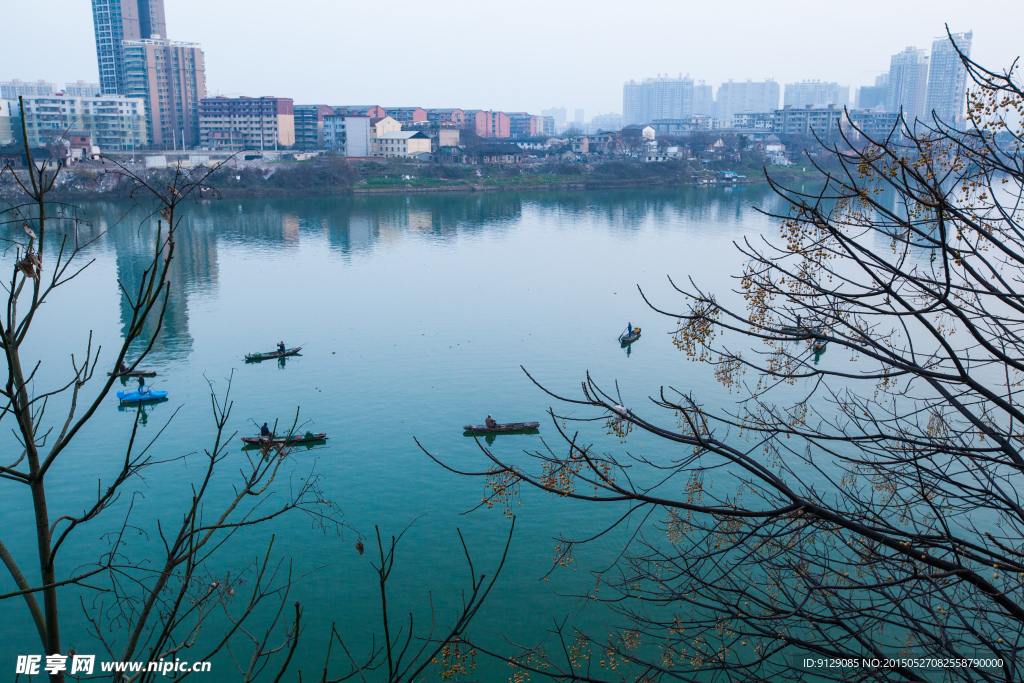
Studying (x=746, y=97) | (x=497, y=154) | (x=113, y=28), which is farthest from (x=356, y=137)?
(x=746, y=97)

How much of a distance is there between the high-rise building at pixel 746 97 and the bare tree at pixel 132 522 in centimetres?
17048

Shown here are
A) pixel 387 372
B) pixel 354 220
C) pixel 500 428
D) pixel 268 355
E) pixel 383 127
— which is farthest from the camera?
pixel 383 127

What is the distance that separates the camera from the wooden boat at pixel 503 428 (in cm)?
1138

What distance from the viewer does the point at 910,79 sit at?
9400cm

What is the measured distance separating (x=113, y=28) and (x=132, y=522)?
78.7 m

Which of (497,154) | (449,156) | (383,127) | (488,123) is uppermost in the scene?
(488,123)

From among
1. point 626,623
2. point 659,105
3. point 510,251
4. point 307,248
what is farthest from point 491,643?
point 659,105

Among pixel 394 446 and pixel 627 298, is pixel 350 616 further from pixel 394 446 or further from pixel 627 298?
pixel 627 298

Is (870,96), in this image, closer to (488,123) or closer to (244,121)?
(488,123)

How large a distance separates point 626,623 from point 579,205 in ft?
123

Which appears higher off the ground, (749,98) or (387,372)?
(749,98)

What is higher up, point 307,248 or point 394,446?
point 307,248

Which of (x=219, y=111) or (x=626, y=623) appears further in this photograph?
(x=219, y=111)

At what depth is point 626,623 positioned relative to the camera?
7445 mm
